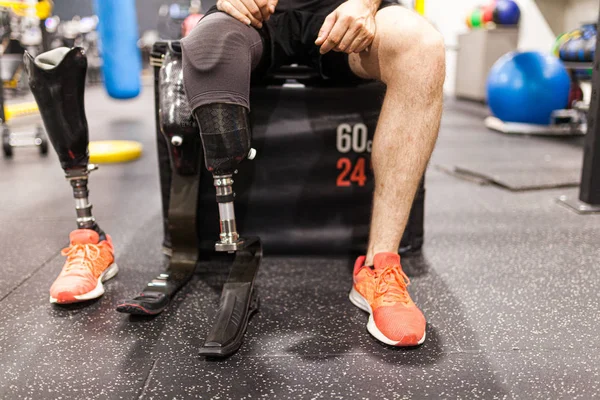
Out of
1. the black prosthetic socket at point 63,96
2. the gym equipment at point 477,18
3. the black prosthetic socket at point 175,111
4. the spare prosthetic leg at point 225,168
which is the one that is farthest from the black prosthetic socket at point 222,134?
the gym equipment at point 477,18

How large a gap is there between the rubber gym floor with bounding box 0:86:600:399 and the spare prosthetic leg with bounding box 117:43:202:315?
0.04 meters

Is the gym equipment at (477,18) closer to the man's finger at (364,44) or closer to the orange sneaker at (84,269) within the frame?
the man's finger at (364,44)

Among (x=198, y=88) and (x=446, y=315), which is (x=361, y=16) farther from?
(x=446, y=315)

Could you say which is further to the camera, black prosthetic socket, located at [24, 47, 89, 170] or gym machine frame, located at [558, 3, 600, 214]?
gym machine frame, located at [558, 3, 600, 214]

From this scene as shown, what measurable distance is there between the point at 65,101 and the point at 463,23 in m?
6.21

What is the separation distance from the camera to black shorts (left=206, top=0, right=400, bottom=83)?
3.55 ft

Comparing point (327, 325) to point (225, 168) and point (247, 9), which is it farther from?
point (247, 9)

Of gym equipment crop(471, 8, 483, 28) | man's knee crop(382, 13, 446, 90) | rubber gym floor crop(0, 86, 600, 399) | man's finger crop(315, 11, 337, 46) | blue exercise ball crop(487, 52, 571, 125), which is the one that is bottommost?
rubber gym floor crop(0, 86, 600, 399)

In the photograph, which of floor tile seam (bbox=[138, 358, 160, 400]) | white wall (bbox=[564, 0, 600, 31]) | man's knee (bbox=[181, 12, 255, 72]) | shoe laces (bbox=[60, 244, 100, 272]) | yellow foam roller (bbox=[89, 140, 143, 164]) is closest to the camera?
floor tile seam (bbox=[138, 358, 160, 400])

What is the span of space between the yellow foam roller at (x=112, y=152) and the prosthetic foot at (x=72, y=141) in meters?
1.47

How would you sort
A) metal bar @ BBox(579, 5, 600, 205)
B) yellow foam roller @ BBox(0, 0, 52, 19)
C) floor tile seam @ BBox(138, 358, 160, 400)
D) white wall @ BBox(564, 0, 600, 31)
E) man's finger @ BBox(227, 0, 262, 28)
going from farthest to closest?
white wall @ BBox(564, 0, 600, 31), yellow foam roller @ BBox(0, 0, 52, 19), metal bar @ BBox(579, 5, 600, 205), man's finger @ BBox(227, 0, 262, 28), floor tile seam @ BBox(138, 358, 160, 400)

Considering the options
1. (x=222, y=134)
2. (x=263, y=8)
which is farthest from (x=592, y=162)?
(x=222, y=134)

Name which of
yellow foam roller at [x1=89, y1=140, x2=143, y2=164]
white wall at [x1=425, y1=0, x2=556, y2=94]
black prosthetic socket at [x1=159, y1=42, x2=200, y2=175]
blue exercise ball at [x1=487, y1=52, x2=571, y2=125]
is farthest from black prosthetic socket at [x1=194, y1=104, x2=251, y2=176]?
blue exercise ball at [x1=487, y1=52, x2=571, y2=125]

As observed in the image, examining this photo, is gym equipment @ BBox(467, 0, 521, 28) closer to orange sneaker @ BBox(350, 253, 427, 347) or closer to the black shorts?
the black shorts
